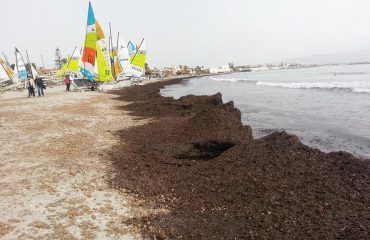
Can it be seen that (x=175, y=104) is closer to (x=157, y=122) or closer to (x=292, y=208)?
(x=157, y=122)

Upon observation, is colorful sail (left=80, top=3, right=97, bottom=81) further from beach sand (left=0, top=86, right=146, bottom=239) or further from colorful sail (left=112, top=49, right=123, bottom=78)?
beach sand (left=0, top=86, right=146, bottom=239)

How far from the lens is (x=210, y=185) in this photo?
621cm

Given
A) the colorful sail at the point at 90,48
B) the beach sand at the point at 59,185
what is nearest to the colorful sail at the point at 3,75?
the colorful sail at the point at 90,48

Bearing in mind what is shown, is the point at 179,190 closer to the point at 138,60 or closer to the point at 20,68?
the point at 138,60

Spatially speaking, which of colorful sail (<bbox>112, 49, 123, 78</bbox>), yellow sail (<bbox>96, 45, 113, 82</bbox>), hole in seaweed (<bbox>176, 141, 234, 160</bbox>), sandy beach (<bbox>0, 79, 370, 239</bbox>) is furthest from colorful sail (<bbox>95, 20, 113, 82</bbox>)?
hole in seaweed (<bbox>176, 141, 234, 160</bbox>)

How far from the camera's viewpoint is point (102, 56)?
1097 inches

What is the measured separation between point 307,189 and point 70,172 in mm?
4579

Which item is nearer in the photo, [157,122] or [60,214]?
[60,214]

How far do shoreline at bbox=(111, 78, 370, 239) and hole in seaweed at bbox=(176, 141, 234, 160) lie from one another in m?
0.04

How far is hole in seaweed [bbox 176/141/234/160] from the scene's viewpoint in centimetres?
899

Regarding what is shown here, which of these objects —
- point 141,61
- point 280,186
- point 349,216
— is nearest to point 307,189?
point 280,186

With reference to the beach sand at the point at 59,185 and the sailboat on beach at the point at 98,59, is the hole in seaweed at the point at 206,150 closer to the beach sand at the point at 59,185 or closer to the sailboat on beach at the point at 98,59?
the beach sand at the point at 59,185

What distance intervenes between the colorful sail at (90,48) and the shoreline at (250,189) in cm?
1789

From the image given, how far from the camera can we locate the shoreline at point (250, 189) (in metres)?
4.56
